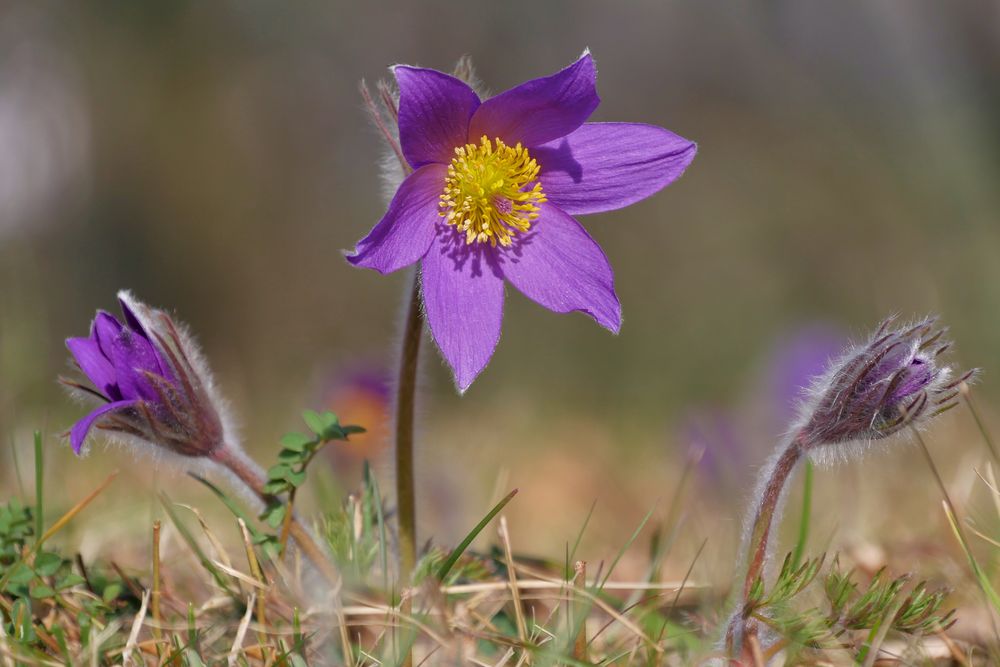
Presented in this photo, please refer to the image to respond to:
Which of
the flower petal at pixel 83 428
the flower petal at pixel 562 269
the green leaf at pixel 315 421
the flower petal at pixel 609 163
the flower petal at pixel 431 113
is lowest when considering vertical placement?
the green leaf at pixel 315 421

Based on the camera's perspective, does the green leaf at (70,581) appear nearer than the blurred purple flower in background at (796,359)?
Yes

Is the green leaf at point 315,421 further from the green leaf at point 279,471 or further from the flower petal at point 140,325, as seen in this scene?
the flower petal at point 140,325

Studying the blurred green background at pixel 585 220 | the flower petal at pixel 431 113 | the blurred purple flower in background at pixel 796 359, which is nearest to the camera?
the flower petal at pixel 431 113

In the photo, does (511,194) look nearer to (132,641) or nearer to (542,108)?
(542,108)

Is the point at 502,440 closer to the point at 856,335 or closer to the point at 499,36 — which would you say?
the point at 856,335

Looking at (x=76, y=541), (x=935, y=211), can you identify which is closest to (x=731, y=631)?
(x=76, y=541)

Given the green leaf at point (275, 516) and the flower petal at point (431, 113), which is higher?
the flower petal at point (431, 113)

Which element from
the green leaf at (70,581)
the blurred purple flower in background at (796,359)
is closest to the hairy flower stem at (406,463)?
the green leaf at (70,581)
